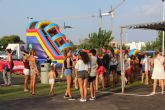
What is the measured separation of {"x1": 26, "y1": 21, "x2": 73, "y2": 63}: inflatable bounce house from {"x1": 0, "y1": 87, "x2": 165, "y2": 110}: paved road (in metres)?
22.3

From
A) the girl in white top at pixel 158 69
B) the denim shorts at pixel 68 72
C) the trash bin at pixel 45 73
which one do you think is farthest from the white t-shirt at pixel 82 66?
the trash bin at pixel 45 73

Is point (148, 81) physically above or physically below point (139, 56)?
below

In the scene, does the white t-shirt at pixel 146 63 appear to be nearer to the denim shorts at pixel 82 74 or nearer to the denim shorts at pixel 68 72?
the denim shorts at pixel 68 72

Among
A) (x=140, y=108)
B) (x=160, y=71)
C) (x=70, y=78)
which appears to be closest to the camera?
(x=140, y=108)

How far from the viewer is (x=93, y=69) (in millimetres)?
12797

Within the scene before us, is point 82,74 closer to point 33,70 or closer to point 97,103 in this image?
point 97,103

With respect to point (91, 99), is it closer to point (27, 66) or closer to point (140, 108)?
point (140, 108)

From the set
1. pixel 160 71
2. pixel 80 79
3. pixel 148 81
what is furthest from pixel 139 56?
pixel 80 79

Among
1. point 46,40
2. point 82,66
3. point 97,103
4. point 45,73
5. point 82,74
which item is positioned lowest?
point 97,103

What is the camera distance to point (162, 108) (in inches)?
436

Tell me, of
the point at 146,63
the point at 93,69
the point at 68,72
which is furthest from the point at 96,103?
the point at 146,63

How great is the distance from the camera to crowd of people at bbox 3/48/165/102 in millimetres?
12539

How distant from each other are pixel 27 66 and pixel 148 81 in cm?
702

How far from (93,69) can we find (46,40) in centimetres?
2434
